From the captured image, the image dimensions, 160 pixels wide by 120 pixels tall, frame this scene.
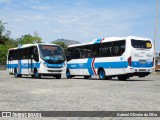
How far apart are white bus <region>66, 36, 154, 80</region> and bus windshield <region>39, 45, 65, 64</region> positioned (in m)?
1.92

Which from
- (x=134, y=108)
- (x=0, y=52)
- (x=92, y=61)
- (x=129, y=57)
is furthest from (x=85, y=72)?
(x=0, y=52)

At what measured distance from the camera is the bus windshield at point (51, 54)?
26.4 meters

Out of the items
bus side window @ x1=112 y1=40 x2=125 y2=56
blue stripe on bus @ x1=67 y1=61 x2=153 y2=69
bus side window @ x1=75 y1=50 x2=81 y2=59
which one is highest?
bus side window @ x1=112 y1=40 x2=125 y2=56

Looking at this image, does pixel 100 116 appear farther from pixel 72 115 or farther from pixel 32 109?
pixel 32 109

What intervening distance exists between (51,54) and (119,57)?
5.75 metres

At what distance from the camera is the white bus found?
2283 cm

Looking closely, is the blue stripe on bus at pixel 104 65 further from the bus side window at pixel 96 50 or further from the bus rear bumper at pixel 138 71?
the bus side window at pixel 96 50

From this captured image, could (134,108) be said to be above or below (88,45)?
below

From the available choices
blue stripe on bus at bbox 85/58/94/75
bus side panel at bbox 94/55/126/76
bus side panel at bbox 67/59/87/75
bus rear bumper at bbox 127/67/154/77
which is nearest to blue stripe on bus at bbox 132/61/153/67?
bus rear bumper at bbox 127/67/154/77

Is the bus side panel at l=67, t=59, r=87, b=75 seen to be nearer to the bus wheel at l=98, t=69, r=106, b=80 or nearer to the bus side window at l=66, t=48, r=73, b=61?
the bus side window at l=66, t=48, r=73, b=61

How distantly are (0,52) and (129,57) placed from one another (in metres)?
74.8

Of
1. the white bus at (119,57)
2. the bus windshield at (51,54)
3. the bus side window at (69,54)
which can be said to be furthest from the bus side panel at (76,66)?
the bus windshield at (51,54)

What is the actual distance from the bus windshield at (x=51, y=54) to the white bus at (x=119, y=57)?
192 centimetres

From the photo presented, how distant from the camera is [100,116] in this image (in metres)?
7.55
